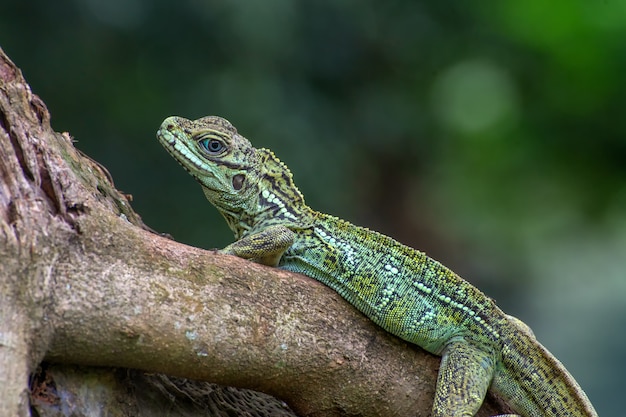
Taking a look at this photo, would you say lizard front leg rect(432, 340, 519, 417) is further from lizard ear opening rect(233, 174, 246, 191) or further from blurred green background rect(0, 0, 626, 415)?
blurred green background rect(0, 0, 626, 415)

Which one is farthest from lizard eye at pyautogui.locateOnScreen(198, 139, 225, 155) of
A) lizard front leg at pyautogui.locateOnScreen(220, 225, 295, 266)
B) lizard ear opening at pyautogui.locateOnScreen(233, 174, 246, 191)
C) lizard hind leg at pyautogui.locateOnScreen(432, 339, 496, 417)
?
lizard hind leg at pyautogui.locateOnScreen(432, 339, 496, 417)

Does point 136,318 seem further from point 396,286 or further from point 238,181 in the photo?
point 396,286

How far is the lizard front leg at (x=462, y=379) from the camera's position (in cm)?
621

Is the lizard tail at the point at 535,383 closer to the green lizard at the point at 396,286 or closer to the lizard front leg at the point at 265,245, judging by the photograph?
the green lizard at the point at 396,286

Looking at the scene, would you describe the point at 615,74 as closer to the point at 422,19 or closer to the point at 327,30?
the point at 422,19

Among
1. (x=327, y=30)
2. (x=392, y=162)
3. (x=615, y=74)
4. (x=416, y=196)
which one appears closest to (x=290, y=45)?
(x=327, y=30)

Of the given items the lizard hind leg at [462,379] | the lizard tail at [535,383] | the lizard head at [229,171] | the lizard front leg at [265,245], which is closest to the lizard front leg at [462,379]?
the lizard hind leg at [462,379]

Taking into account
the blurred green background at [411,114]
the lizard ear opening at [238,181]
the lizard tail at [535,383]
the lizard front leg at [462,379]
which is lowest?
the lizard front leg at [462,379]

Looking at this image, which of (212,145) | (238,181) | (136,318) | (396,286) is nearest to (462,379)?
(396,286)

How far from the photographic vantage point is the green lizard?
6.41 meters

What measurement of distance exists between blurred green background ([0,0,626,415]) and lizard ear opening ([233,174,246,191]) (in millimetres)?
5544

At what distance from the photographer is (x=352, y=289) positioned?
253 inches

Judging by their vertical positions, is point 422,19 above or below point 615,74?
below

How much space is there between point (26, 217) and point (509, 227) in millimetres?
15422
